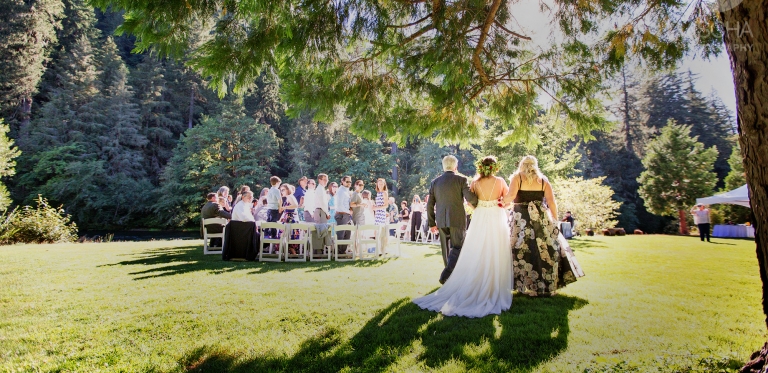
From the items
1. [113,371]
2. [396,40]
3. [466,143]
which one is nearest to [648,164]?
[466,143]

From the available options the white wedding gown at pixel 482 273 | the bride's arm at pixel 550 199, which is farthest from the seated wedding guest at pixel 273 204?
the bride's arm at pixel 550 199

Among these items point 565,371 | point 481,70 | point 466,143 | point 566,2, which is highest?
point 566,2

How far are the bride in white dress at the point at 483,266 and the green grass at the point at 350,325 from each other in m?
0.23

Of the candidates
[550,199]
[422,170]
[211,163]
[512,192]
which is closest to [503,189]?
[512,192]

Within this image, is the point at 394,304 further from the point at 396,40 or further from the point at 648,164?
the point at 648,164

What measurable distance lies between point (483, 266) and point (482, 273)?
0.09 m

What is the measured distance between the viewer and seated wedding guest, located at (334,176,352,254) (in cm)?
947

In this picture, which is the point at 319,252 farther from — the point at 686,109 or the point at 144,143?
the point at 686,109

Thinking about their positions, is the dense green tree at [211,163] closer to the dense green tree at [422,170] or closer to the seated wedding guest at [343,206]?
the dense green tree at [422,170]

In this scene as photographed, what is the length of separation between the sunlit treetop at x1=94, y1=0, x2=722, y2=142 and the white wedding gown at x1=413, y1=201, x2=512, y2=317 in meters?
1.65

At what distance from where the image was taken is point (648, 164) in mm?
33031

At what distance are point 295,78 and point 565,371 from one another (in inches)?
155

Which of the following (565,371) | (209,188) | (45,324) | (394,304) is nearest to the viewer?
(565,371)

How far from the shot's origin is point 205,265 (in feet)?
25.7
